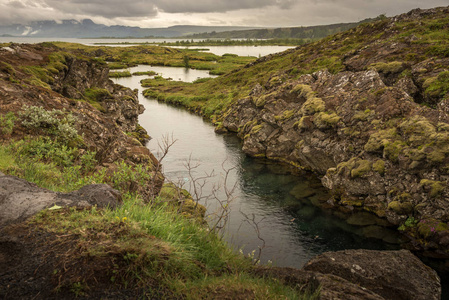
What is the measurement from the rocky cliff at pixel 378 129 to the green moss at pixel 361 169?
3.4 inches

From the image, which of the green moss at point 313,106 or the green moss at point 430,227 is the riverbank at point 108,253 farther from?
the green moss at point 313,106

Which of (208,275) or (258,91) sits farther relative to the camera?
(258,91)

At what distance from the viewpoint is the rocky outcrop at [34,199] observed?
708cm

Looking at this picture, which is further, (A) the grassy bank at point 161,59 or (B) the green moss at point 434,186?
(A) the grassy bank at point 161,59

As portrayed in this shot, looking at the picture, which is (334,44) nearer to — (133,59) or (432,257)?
(432,257)

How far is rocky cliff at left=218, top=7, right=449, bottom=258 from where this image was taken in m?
23.8

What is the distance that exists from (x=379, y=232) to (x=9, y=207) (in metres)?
25.4

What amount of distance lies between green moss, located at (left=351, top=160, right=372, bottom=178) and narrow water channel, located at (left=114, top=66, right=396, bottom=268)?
4063 mm

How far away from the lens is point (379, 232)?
24.6m

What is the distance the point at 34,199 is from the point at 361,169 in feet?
90.6

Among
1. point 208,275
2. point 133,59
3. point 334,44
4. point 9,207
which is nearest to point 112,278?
point 208,275

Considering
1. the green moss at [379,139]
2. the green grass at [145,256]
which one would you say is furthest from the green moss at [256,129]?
the green grass at [145,256]

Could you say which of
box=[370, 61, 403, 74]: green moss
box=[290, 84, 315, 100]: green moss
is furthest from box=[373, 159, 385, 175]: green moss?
box=[290, 84, 315, 100]: green moss

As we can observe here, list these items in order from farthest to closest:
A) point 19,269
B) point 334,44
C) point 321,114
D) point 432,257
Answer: point 334,44
point 321,114
point 432,257
point 19,269
